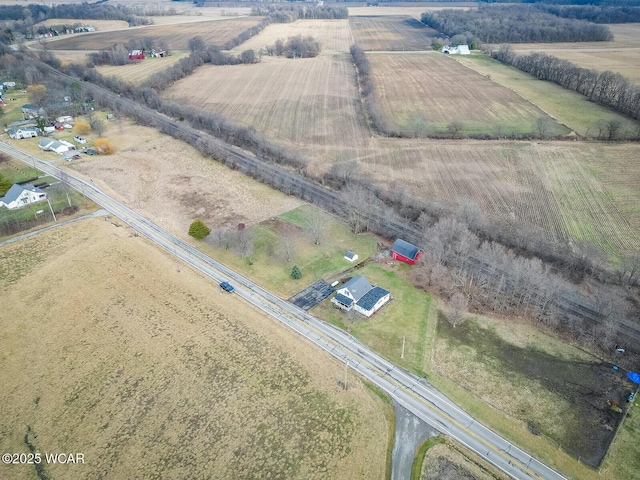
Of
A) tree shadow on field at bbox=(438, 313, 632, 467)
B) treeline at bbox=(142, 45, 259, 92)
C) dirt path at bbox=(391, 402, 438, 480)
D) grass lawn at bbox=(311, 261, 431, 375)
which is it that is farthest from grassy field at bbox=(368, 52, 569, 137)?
→ dirt path at bbox=(391, 402, 438, 480)

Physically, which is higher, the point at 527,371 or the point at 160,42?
the point at 160,42

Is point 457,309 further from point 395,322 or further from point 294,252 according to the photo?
point 294,252

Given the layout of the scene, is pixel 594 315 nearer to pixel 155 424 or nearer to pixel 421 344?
pixel 421 344

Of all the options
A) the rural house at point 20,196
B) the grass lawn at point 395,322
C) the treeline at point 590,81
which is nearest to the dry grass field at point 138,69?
the rural house at point 20,196

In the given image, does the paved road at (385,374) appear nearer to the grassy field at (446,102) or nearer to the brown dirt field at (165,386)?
the brown dirt field at (165,386)

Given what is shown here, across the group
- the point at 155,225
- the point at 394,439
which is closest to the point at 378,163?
the point at 155,225

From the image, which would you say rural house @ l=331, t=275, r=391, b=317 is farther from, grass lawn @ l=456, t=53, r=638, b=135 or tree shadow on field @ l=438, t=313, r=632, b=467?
grass lawn @ l=456, t=53, r=638, b=135
